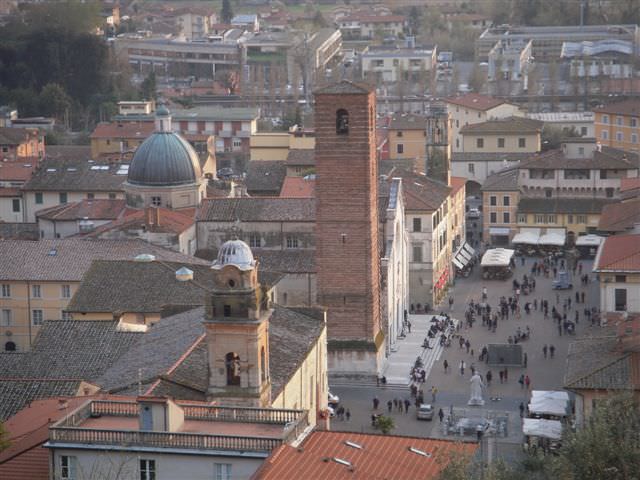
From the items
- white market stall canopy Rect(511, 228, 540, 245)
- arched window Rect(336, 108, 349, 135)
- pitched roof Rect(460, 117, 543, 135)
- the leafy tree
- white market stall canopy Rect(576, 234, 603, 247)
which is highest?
arched window Rect(336, 108, 349, 135)

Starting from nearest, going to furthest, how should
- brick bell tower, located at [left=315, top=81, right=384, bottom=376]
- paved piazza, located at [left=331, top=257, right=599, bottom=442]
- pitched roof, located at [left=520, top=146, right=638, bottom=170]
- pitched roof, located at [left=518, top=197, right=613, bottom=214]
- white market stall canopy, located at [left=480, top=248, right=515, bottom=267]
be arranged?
paved piazza, located at [left=331, top=257, right=599, bottom=442]
brick bell tower, located at [left=315, top=81, right=384, bottom=376]
white market stall canopy, located at [left=480, top=248, right=515, bottom=267]
pitched roof, located at [left=518, top=197, right=613, bottom=214]
pitched roof, located at [left=520, top=146, right=638, bottom=170]

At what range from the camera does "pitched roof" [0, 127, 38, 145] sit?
8644cm

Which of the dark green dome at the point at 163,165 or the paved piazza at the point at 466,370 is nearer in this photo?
the paved piazza at the point at 466,370

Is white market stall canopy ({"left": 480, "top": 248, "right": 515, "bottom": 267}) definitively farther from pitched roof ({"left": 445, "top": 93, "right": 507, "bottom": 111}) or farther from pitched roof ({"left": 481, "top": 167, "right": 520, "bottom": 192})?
pitched roof ({"left": 445, "top": 93, "right": 507, "bottom": 111})

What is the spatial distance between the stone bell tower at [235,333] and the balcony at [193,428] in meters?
2.87

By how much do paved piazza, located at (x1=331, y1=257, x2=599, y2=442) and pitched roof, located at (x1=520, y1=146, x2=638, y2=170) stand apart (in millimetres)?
10082

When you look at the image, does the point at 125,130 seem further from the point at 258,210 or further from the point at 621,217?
the point at 621,217

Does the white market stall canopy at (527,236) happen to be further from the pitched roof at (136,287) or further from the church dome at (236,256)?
the church dome at (236,256)

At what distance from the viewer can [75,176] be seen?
241 feet

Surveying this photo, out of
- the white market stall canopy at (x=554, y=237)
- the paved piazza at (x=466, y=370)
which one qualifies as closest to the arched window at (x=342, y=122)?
the paved piazza at (x=466, y=370)

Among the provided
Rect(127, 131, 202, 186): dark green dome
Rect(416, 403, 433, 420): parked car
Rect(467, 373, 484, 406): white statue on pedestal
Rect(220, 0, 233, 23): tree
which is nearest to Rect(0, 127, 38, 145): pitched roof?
Rect(127, 131, 202, 186): dark green dome

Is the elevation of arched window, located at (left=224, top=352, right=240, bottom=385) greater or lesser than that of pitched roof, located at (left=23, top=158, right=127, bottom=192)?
greater

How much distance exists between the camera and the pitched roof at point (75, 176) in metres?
72.4

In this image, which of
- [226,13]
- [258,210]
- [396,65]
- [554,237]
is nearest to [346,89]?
[258,210]
